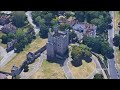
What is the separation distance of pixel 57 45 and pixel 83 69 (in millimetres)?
1459

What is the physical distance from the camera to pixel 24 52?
38.4 ft

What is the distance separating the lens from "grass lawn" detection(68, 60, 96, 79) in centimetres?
1044

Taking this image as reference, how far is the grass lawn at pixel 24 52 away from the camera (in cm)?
1074

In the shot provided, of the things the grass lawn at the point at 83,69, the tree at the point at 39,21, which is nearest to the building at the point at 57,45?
the grass lawn at the point at 83,69

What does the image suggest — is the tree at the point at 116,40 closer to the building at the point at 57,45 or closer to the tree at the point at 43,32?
the building at the point at 57,45

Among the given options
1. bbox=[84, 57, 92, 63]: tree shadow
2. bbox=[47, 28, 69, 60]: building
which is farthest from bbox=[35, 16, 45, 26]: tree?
bbox=[84, 57, 92, 63]: tree shadow

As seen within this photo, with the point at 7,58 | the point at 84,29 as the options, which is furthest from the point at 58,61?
the point at 84,29

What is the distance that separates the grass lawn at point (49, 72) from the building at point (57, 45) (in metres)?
0.49

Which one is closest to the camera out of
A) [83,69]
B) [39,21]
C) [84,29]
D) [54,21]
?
[83,69]

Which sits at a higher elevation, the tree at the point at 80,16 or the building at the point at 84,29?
the tree at the point at 80,16

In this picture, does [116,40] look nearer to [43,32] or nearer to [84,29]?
[84,29]
